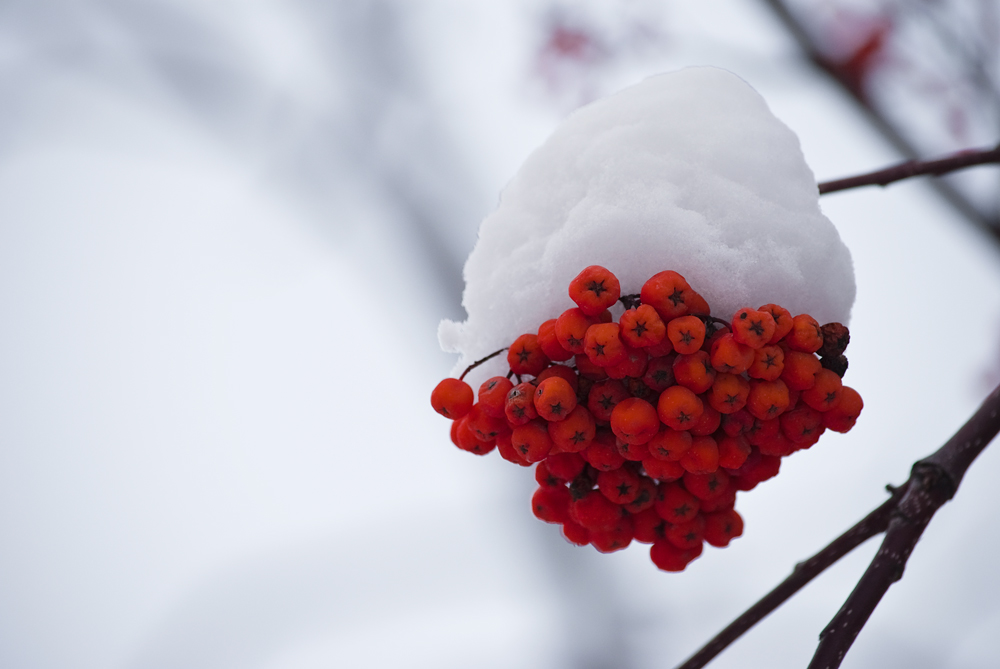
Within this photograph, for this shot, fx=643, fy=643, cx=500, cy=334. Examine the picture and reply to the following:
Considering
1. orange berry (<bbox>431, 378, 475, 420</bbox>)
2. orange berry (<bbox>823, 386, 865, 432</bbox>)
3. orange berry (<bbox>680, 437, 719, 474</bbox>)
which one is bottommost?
orange berry (<bbox>823, 386, 865, 432</bbox>)

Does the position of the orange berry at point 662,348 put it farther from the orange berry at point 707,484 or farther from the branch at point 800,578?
the branch at point 800,578

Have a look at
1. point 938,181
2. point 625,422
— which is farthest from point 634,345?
point 938,181

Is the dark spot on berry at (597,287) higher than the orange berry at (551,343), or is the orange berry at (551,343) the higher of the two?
the orange berry at (551,343)

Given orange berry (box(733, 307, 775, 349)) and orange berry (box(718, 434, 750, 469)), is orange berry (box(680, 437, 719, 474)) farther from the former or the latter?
orange berry (box(733, 307, 775, 349))

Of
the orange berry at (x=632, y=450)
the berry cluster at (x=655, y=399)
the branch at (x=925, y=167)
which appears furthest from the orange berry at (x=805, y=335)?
the branch at (x=925, y=167)

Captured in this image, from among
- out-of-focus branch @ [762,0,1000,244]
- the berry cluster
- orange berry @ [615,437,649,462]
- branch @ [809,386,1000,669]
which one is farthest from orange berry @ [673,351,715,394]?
out-of-focus branch @ [762,0,1000,244]

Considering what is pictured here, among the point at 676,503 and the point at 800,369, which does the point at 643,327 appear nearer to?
the point at 800,369

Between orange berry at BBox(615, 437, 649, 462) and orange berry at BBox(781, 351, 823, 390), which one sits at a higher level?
orange berry at BBox(615, 437, 649, 462)

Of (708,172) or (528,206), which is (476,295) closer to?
(528,206)

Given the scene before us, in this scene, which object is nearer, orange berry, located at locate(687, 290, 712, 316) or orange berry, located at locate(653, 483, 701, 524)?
orange berry, located at locate(687, 290, 712, 316)
